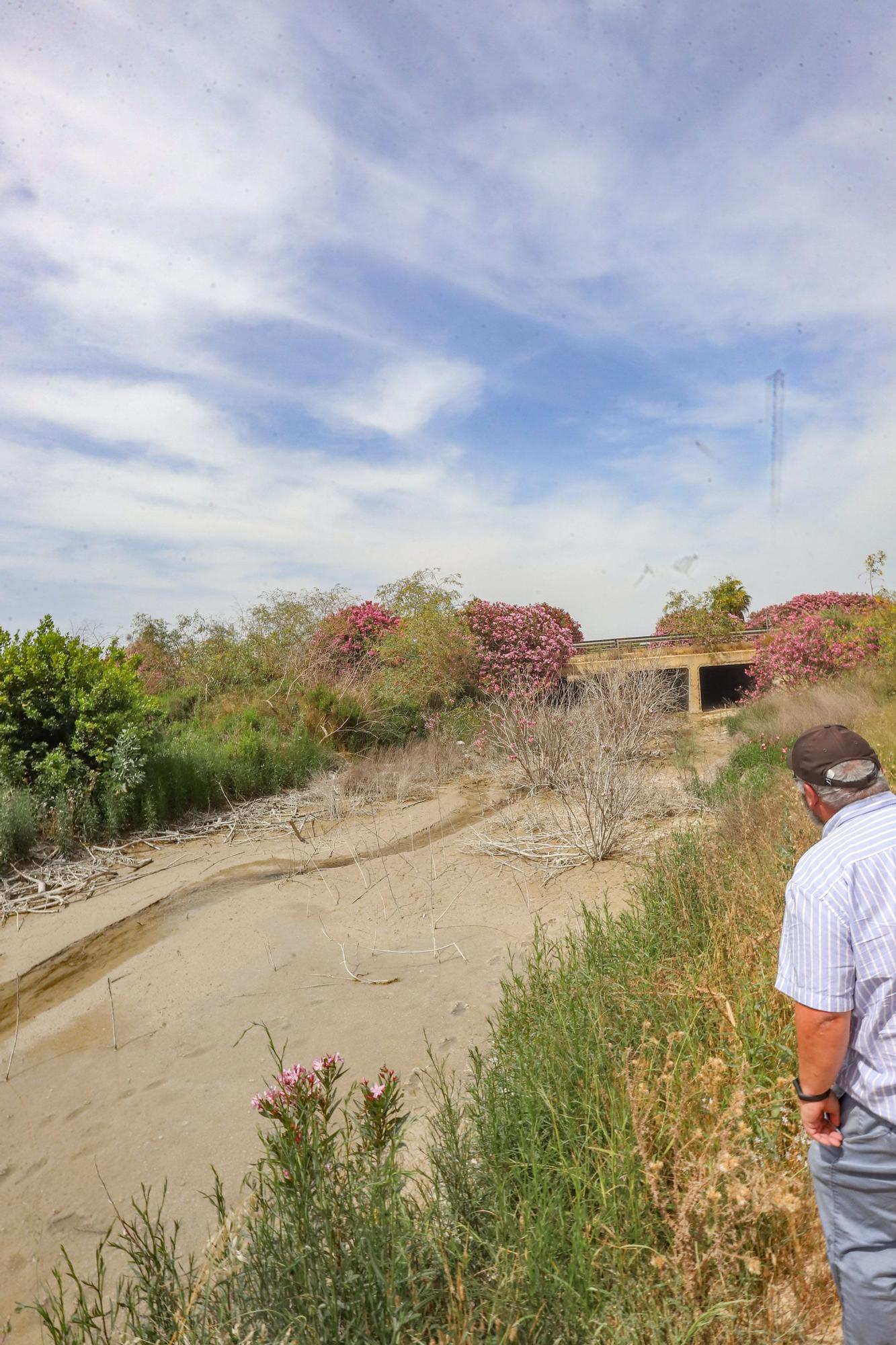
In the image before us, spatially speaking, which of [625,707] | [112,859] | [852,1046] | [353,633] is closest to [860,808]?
[852,1046]

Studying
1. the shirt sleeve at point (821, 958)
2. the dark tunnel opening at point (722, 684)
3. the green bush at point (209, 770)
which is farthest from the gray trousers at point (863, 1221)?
the dark tunnel opening at point (722, 684)

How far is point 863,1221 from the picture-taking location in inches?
70.6

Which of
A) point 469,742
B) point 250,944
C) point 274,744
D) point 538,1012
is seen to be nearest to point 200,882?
point 250,944

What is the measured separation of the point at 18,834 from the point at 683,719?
14.3 metres

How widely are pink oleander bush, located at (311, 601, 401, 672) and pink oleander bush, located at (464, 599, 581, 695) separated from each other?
78.5 inches

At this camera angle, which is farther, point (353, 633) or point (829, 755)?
point (353, 633)

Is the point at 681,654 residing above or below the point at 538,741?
above

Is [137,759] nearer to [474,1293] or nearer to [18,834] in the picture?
[18,834]

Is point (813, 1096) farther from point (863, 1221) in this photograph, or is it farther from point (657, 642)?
point (657, 642)

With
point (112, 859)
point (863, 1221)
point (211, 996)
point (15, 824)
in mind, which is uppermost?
point (15, 824)

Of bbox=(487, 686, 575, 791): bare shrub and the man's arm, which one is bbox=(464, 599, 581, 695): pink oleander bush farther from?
the man's arm

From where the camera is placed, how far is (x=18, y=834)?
808cm

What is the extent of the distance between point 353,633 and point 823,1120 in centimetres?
1608

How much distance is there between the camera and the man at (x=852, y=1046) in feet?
5.73
